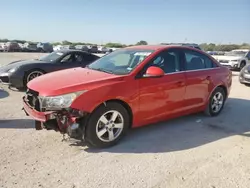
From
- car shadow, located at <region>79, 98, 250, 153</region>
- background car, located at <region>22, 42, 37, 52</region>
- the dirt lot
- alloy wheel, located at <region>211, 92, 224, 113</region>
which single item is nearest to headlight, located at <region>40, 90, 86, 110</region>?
the dirt lot

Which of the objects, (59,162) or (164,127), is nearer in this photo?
(59,162)

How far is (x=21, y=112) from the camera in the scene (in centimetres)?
577

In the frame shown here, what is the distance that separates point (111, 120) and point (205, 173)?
156 centimetres

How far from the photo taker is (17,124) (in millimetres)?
5000

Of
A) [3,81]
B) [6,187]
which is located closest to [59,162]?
[6,187]

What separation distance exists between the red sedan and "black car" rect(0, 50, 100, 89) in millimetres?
3458

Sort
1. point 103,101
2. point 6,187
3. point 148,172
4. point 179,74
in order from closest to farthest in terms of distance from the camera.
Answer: point 6,187 < point 148,172 < point 103,101 < point 179,74

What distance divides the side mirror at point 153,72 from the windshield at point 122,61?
0.84 feet

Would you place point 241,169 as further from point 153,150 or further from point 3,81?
point 3,81

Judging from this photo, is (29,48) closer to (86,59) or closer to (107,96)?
(86,59)

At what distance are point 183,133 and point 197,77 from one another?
4.01 ft

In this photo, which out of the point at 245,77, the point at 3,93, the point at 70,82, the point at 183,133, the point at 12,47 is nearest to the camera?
the point at 70,82

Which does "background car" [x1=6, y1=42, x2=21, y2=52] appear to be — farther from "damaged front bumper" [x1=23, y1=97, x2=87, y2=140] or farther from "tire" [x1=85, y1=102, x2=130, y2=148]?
"tire" [x1=85, y1=102, x2=130, y2=148]

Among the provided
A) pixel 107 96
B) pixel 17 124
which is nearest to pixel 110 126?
pixel 107 96
